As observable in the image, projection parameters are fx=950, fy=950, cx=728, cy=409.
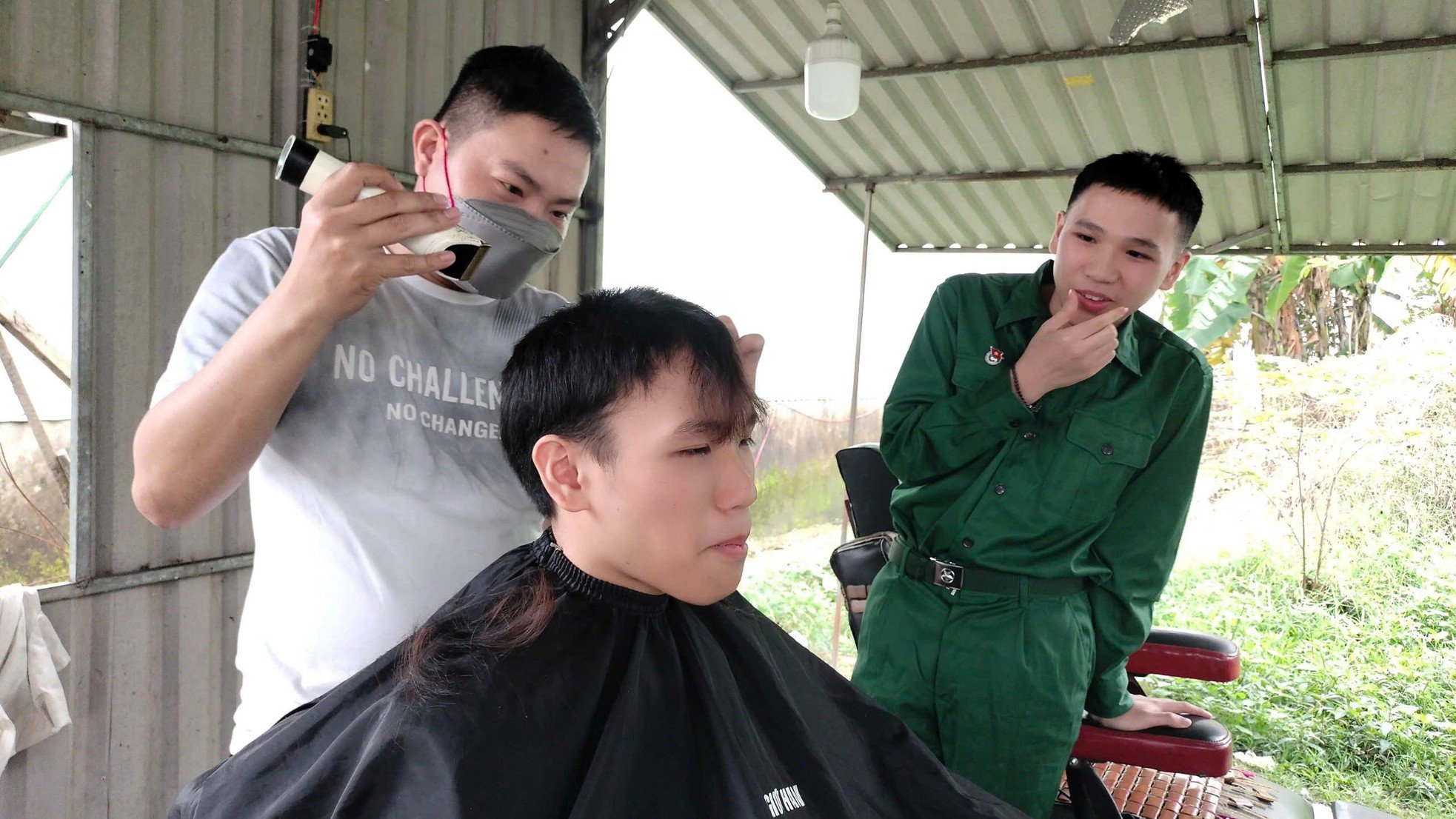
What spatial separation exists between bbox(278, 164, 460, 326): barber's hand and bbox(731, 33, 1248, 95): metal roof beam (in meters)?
3.52

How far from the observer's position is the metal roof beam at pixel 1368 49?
3367mm

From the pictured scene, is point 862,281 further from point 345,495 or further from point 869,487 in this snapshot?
point 345,495

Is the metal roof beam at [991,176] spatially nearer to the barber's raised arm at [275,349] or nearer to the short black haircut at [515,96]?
the short black haircut at [515,96]

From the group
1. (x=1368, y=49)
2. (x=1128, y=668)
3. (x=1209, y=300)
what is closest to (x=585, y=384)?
(x=1128, y=668)

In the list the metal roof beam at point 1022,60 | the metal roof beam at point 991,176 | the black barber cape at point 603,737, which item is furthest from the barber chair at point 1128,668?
the metal roof beam at point 991,176

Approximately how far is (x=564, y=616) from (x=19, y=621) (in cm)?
232

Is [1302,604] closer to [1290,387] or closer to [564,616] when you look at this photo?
[1290,387]

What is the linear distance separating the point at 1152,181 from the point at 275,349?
169 centimetres

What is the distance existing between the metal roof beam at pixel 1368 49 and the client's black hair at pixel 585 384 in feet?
10.8

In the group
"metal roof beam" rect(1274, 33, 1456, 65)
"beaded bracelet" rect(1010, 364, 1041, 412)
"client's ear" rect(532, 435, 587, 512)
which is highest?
"metal roof beam" rect(1274, 33, 1456, 65)

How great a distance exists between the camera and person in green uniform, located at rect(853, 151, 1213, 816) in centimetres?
191

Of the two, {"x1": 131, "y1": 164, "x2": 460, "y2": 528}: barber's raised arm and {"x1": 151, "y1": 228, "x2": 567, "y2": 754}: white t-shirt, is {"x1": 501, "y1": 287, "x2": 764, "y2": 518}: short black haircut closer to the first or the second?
{"x1": 151, "y1": 228, "x2": 567, "y2": 754}: white t-shirt

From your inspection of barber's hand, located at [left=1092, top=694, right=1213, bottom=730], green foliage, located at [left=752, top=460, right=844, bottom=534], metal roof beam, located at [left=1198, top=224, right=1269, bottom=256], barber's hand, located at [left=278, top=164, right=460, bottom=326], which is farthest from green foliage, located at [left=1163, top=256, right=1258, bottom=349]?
barber's hand, located at [left=278, top=164, right=460, bottom=326]

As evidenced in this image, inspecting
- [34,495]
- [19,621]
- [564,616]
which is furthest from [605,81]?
[564,616]
